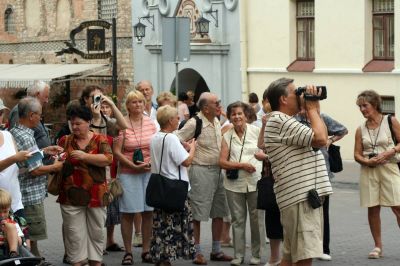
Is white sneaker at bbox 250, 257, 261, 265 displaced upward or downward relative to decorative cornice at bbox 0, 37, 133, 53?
downward

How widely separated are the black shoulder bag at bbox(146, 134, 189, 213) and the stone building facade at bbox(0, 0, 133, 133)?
25404mm

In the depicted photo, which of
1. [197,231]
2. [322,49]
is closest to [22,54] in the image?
[322,49]

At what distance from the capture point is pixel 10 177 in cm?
1166

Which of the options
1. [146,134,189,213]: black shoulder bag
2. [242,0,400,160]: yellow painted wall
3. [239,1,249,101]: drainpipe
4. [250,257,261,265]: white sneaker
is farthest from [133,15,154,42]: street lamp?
[146,134,189,213]: black shoulder bag

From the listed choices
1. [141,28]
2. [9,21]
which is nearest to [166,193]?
[141,28]

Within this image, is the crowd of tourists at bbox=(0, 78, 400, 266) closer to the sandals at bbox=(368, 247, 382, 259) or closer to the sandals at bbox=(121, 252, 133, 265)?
the sandals at bbox=(368, 247, 382, 259)

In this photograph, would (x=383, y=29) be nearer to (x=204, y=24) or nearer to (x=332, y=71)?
(x=332, y=71)

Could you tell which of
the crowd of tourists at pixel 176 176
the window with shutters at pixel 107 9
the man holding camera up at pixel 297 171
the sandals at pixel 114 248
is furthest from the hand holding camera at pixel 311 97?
the window with shutters at pixel 107 9

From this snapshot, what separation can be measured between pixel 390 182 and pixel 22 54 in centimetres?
3304

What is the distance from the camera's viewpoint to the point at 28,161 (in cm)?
1193

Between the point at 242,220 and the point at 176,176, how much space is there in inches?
41.7

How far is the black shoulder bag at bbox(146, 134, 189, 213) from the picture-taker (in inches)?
503

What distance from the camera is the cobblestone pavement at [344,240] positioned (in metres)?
13.6

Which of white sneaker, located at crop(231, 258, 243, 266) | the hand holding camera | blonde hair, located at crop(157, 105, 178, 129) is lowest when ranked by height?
white sneaker, located at crop(231, 258, 243, 266)
